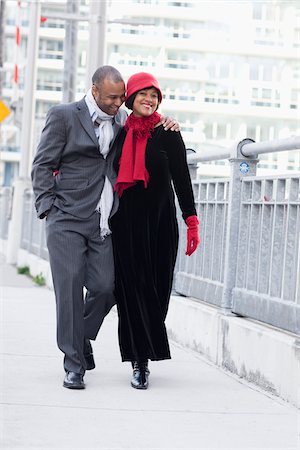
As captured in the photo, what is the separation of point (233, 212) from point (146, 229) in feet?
4.49

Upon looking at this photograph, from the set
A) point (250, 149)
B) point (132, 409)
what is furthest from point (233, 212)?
point (132, 409)

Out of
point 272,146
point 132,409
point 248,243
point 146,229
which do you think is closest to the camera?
point 132,409

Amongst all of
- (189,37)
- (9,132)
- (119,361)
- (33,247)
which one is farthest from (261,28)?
(119,361)

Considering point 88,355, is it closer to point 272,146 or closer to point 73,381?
point 73,381

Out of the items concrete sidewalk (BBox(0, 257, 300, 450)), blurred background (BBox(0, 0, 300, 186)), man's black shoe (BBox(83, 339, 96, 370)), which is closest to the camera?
concrete sidewalk (BBox(0, 257, 300, 450))

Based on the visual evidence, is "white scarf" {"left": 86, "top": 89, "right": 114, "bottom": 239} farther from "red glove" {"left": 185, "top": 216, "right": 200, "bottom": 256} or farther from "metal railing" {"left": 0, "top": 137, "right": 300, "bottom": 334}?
"metal railing" {"left": 0, "top": 137, "right": 300, "bottom": 334}

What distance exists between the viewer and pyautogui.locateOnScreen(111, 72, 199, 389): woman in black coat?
722 centimetres

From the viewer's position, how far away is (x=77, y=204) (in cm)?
730

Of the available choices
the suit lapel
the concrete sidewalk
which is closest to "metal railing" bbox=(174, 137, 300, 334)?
the concrete sidewalk

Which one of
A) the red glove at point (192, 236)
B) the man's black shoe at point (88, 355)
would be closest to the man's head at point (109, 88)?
the red glove at point (192, 236)

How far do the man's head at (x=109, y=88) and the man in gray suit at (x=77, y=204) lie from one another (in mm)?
16

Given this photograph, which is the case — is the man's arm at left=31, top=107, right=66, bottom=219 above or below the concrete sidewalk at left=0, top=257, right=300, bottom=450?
above

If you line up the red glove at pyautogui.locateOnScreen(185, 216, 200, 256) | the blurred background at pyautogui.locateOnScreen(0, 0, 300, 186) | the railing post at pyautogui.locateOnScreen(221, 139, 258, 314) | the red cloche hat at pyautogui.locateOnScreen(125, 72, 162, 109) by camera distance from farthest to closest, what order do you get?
the blurred background at pyautogui.locateOnScreen(0, 0, 300, 186), the railing post at pyautogui.locateOnScreen(221, 139, 258, 314), the red glove at pyautogui.locateOnScreen(185, 216, 200, 256), the red cloche hat at pyautogui.locateOnScreen(125, 72, 162, 109)

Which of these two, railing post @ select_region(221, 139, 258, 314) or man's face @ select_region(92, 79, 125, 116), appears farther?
railing post @ select_region(221, 139, 258, 314)
